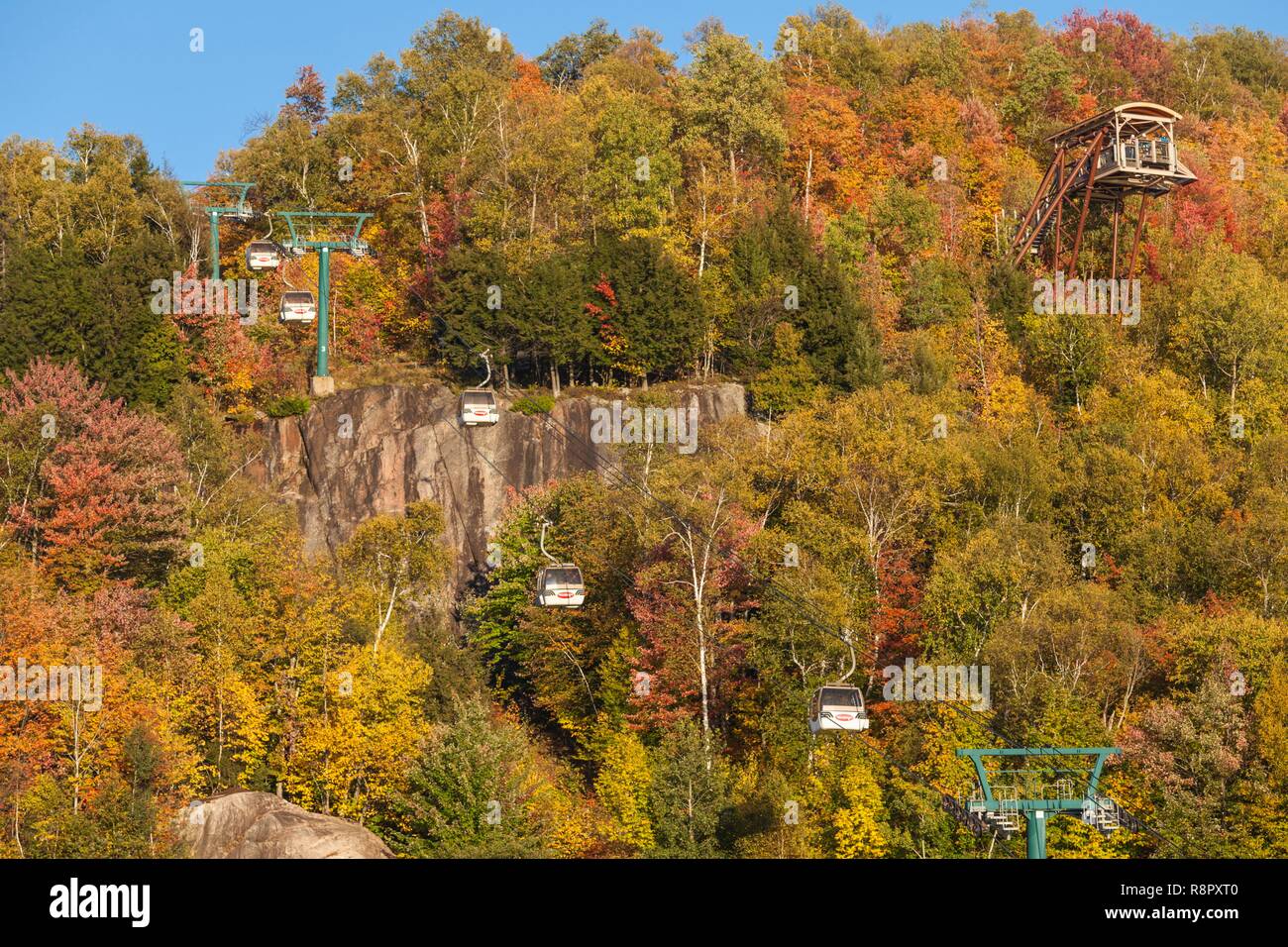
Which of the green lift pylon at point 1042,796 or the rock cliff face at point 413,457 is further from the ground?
the rock cliff face at point 413,457

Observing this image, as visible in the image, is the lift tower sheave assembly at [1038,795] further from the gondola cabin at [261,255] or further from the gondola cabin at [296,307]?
the gondola cabin at [261,255]

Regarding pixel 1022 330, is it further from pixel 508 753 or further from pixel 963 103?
pixel 508 753

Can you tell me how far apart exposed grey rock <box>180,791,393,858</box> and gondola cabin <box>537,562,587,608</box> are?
8941 mm

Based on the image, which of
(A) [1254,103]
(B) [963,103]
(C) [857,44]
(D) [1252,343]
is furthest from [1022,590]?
(A) [1254,103]

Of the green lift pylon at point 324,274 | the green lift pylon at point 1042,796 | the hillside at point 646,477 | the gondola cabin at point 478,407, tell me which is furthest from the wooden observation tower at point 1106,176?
the green lift pylon at point 1042,796

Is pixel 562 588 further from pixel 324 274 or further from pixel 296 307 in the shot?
pixel 324 274

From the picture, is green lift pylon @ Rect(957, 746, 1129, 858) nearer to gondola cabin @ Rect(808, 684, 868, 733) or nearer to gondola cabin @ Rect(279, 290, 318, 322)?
gondola cabin @ Rect(808, 684, 868, 733)

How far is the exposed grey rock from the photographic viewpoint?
179 feet

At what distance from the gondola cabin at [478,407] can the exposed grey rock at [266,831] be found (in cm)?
1527

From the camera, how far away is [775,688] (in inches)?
2408

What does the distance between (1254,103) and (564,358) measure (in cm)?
6311

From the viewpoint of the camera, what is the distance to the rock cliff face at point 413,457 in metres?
74.8

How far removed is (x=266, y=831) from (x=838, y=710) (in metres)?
18.0

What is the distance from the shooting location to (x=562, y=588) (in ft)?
185
